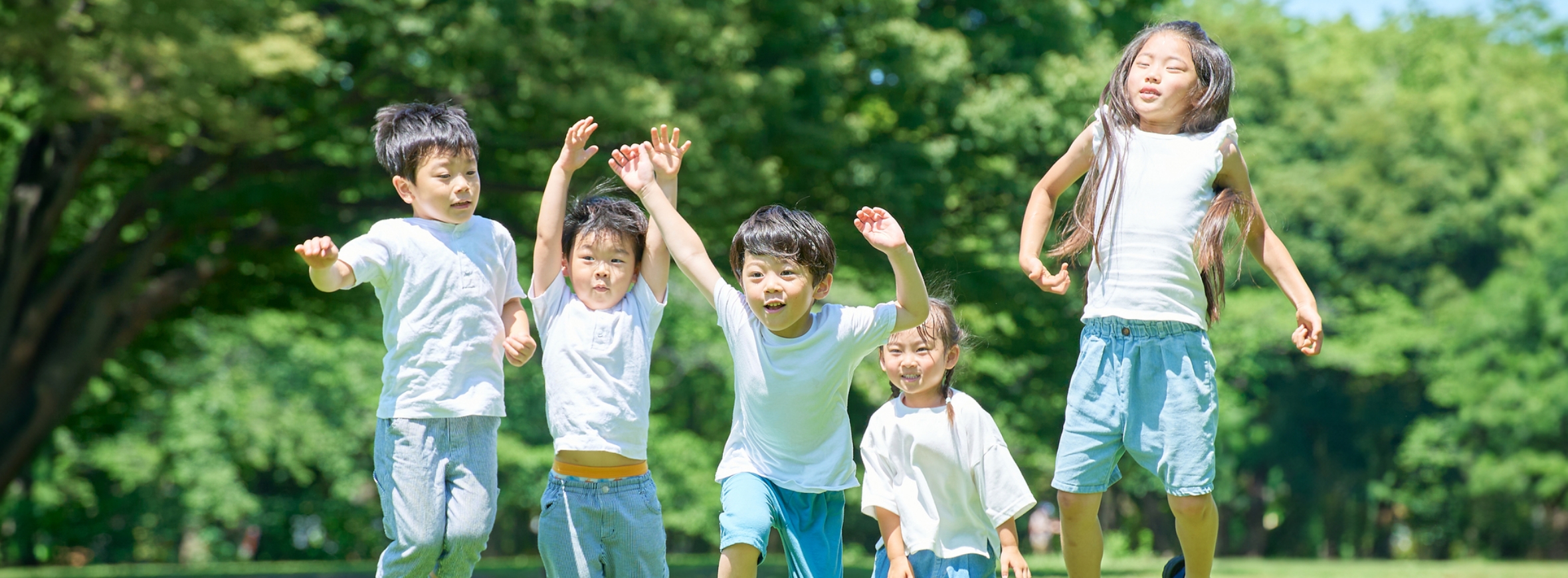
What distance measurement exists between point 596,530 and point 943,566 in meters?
1.15

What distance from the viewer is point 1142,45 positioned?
4164mm

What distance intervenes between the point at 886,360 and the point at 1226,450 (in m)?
29.5

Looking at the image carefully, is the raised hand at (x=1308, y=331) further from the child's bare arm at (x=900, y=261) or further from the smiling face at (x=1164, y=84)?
the child's bare arm at (x=900, y=261)

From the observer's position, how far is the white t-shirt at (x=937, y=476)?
14.1 feet

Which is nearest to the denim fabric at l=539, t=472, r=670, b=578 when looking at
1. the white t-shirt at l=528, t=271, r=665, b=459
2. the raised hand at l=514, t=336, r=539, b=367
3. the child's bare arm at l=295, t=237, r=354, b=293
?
the white t-shirt at l=528, t=271, r=665, b=459

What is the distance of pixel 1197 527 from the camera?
3848 mm

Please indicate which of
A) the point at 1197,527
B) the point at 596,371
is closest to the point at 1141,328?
the point at 1197,527

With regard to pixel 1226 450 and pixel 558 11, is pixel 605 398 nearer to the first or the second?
pixel 558 11

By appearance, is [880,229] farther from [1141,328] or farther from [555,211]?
[555,211]

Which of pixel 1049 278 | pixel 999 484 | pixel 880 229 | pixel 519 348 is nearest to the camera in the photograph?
pixel 880 229

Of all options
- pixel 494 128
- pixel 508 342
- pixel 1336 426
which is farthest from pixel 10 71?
pixel 1336 426

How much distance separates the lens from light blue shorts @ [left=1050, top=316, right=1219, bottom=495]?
3.79 m

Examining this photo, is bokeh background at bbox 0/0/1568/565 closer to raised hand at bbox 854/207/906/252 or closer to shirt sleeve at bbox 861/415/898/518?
shirt sleeve at bbox 861/415/898/518

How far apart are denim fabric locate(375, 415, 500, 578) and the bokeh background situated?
1.97 m
